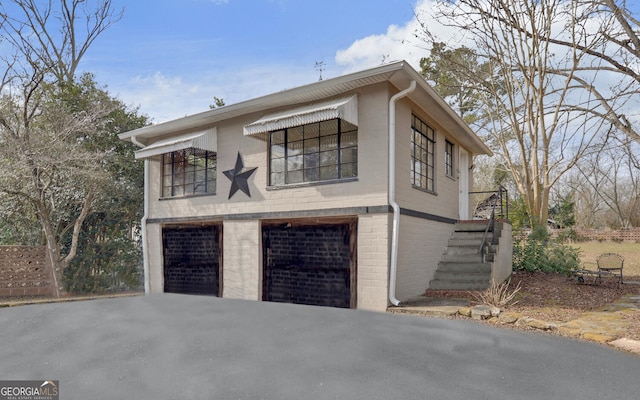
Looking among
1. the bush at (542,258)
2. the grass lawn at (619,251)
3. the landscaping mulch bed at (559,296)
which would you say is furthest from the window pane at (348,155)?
the grass lawn at (619,251)

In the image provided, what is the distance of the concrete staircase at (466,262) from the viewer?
372 inches

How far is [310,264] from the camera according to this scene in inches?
388

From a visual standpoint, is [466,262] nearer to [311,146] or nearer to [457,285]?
[457,285]

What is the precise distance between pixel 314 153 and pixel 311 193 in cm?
108

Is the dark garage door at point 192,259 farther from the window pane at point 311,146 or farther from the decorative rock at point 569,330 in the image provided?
the decorative rock at point 569,330

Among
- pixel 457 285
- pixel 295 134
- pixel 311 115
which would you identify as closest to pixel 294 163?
pixel 295 134

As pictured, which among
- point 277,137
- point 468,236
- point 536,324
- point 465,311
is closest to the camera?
point 536,324

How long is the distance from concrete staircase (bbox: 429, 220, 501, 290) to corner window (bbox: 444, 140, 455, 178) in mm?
1627

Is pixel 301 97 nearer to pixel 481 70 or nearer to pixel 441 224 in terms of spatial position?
pixel 441 224

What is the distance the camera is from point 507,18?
45.3 feet

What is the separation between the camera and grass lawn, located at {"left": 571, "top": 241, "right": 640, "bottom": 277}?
1545 cm

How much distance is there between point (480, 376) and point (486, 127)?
17010 mm

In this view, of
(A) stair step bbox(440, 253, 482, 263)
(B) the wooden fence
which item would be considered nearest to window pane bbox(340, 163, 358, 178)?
(A) stair step bbox(440, 253, 482, 263)

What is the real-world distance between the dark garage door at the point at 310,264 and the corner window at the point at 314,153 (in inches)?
47.0
